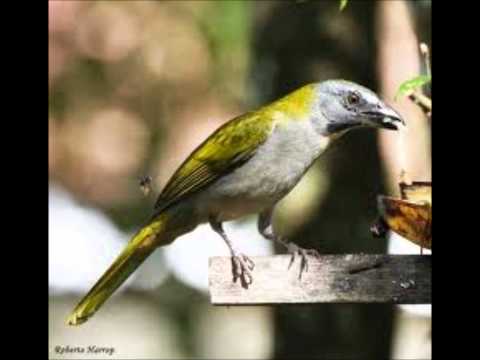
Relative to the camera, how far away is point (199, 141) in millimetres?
2264

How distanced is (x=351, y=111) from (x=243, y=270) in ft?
1.45

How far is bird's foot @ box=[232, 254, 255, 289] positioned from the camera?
6.72 ft

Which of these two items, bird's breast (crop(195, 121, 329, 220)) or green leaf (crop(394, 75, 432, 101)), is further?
green leaf (crop(394, 75, 432, 101))

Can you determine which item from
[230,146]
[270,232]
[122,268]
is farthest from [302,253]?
[122,268]

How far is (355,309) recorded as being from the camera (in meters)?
2.24

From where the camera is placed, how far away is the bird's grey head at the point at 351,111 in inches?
85.3

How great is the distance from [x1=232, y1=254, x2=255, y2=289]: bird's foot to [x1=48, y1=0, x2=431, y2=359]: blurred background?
152mm

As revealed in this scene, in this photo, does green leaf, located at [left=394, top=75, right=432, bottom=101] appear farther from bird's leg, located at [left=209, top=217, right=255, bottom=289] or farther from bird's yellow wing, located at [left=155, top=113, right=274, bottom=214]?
bird's leg, located at [left=209, top=217, right=255, bottom=289]

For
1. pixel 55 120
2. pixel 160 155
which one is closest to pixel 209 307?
pixel 160 155

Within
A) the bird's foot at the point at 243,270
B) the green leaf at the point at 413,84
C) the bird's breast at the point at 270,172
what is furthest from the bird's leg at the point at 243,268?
the green leaf at the point at 413,84

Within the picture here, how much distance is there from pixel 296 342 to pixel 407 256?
360 millimetres

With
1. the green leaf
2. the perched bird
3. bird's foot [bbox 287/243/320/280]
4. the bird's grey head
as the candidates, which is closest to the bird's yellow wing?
the perched bird

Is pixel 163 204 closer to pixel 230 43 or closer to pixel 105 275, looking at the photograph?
pixel 105 275

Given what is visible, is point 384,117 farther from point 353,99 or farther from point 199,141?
point 199,141
